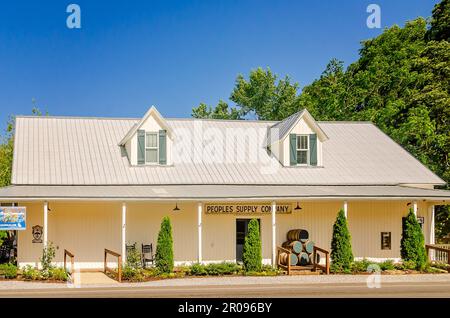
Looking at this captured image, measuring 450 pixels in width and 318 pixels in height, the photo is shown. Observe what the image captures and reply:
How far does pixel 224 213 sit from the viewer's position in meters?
27.4

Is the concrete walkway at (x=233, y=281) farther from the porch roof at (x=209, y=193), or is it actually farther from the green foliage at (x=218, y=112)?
the green foliage at (x=218, y=112)

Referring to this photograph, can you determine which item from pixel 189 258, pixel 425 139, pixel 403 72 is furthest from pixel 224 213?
pixel 403 72

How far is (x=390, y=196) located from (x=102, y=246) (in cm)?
1196

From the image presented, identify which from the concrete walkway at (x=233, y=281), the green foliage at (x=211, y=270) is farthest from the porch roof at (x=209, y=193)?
the concrete walkway at (x=233, y=281)

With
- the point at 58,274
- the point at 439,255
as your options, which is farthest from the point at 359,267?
the point at 58,274

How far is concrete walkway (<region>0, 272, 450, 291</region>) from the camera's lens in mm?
20562

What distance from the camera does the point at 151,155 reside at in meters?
29.1

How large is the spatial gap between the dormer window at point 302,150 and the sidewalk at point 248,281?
797 cm

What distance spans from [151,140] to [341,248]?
994 cm

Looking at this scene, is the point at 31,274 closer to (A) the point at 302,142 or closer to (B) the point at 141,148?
(B) the point at 141,148

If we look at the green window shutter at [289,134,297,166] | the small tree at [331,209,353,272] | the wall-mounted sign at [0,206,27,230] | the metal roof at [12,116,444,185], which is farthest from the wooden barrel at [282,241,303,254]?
the wall-mounted sign at [0,206,27,230]

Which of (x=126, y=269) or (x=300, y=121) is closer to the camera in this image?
(x=126, y=269)

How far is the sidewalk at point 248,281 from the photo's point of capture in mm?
20528
